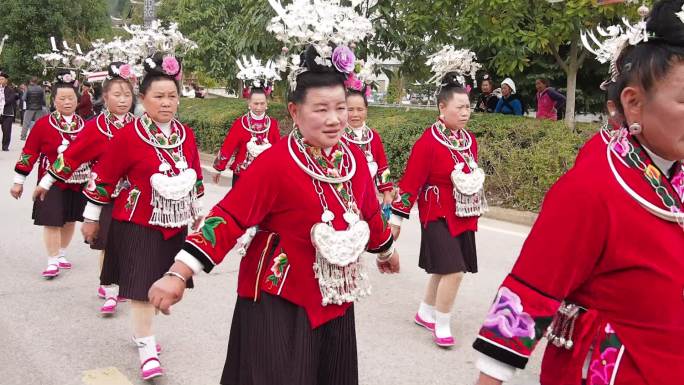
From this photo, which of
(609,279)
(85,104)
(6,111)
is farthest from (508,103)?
(6,111)

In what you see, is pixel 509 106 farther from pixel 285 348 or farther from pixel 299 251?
pixel 285 348

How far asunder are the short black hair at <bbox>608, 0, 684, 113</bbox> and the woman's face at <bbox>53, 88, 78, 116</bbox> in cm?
598

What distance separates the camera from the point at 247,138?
8461 mm

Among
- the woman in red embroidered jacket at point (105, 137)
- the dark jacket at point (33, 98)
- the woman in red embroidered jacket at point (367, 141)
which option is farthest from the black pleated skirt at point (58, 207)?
the dark jacket at point (33, 98)

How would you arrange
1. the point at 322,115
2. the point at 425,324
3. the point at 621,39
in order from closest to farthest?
the point at 621,39, the point at 322,115, the point at 425,324

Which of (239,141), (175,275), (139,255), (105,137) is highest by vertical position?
(105,137)

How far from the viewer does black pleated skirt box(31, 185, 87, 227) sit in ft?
21.2

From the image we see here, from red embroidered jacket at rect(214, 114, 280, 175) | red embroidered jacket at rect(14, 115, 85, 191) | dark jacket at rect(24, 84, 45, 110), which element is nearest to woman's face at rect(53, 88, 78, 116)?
red embroidered jacket at rect(14, 115, 85, 191)

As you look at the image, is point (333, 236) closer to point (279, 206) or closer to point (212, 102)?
point (279, 206)

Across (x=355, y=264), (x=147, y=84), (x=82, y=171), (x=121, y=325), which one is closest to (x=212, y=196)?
(x=82, y=171)

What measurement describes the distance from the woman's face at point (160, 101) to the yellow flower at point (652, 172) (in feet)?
10.8

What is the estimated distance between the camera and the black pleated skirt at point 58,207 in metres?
6.45

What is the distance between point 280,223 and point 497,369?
4.38 ft

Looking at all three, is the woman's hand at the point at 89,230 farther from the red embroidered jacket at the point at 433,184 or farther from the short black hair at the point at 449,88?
the short black hair at the point at 449,88
